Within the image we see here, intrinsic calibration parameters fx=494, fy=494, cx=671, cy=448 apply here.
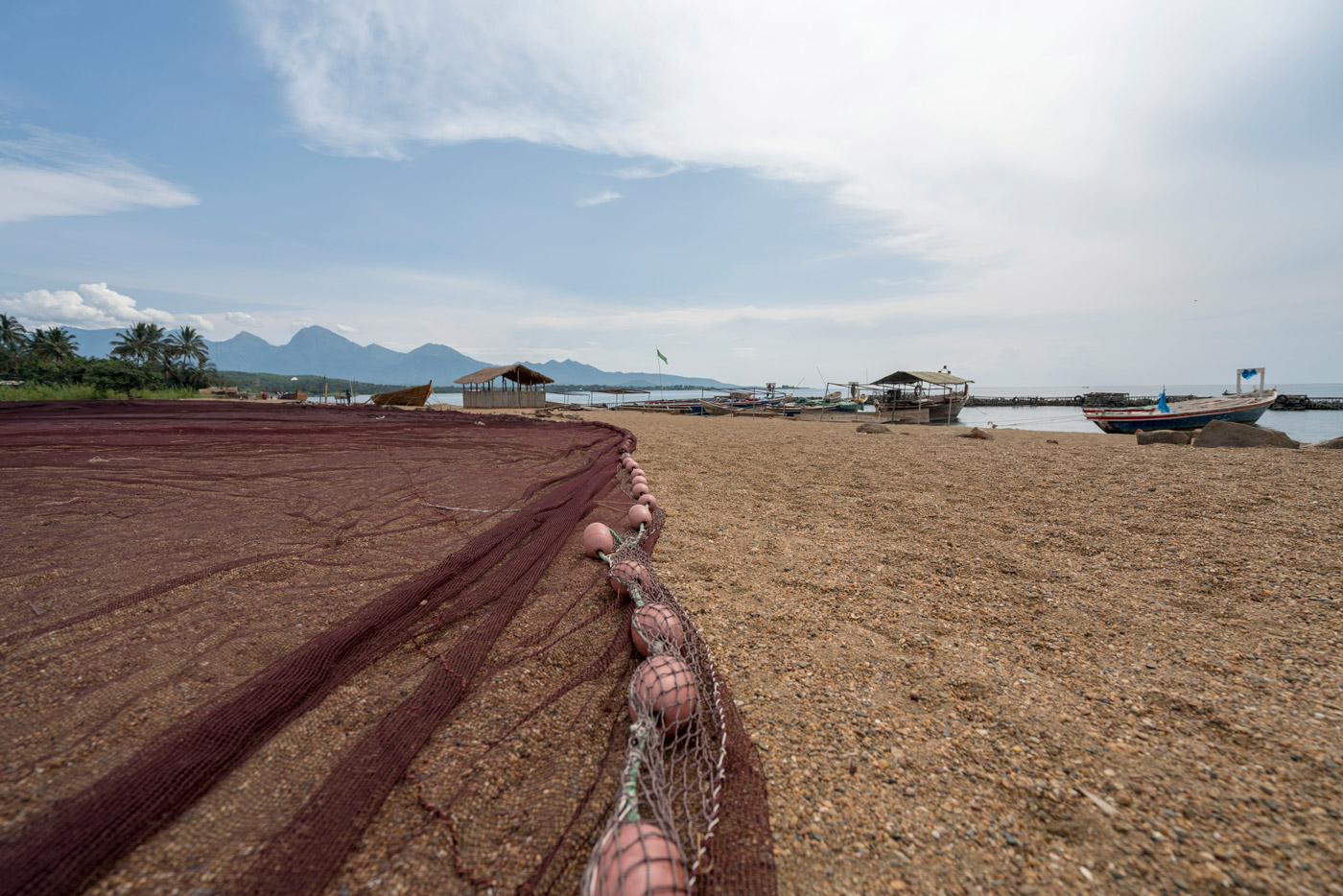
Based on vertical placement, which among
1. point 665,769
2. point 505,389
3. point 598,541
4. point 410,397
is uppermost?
point 505,389

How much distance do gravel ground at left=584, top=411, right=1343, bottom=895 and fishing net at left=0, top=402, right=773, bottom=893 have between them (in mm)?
355

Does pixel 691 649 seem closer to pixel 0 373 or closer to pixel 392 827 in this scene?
pixel 392 827

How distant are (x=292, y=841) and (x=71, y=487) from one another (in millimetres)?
5589

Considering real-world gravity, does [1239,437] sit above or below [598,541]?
above

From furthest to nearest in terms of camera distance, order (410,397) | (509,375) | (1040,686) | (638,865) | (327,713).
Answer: (509,375) → (410,397) → (1040,686) → (327,713) → (638,865)

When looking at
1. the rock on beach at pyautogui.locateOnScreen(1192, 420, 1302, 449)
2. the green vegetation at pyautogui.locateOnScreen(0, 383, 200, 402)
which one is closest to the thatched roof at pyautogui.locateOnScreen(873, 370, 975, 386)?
the rock on beach at pyautogui.locateOnScreen(1192, 420, 1302, 449)

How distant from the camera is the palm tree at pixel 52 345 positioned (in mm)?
51188

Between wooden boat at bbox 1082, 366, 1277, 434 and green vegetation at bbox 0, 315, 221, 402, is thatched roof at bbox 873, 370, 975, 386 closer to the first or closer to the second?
wooden boat at bbox 1082, 366, 1277, 434

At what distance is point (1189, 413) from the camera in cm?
1978

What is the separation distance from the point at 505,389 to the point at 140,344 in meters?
55.7

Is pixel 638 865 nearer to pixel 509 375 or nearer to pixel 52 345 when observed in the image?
pixel 509 375

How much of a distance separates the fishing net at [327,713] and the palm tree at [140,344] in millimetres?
74297

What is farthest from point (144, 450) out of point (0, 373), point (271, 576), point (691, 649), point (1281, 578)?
point (0, 373)

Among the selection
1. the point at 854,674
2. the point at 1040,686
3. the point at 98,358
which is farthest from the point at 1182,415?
the point at 98,358
